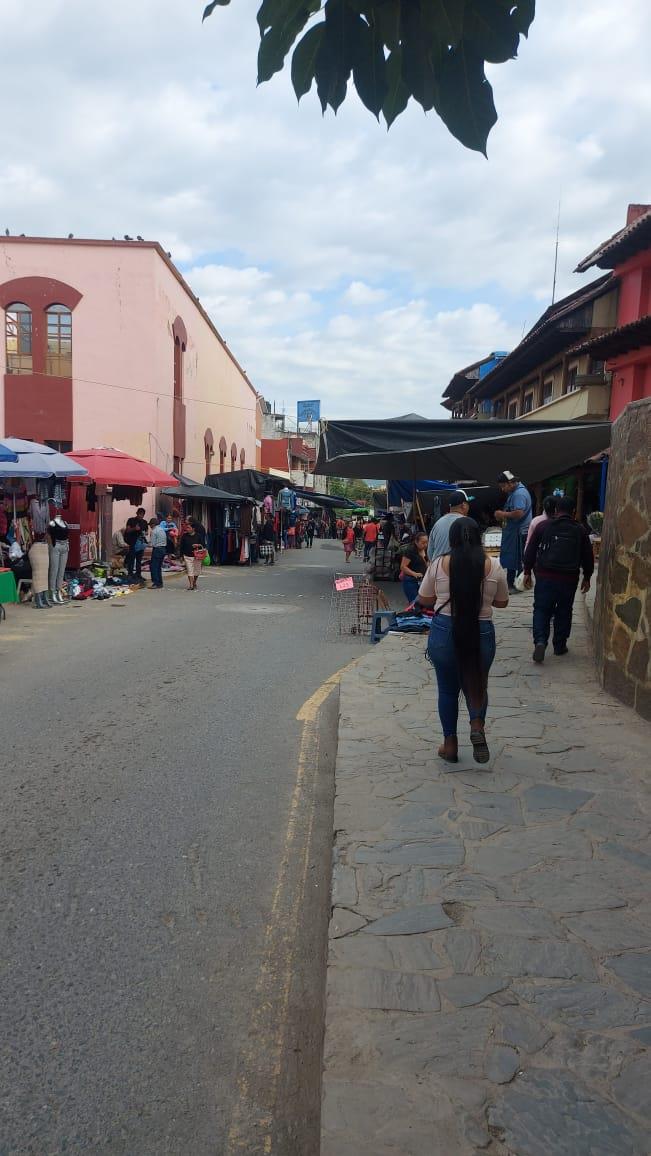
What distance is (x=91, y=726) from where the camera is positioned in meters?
6.09

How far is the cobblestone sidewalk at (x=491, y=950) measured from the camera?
2.10m

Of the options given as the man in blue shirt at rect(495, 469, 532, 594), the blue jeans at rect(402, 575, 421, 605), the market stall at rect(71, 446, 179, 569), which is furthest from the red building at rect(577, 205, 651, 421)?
the market stall at rect(71, 446, 179, 569)

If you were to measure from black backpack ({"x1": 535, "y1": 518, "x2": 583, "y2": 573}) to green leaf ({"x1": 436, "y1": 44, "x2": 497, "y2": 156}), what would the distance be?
5764 millimetres

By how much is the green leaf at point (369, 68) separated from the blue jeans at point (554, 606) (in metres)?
5.90

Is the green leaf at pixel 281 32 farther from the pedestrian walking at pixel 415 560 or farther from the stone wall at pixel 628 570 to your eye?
the pedestrian walking at pixel 415 560

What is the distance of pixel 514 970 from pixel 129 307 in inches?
902

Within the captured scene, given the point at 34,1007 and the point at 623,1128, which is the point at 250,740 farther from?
the point at 623,1128

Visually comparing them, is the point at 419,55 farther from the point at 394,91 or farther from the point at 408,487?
the point at 408,487

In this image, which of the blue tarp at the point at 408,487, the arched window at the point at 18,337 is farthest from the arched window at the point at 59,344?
the blue tarp at the point at 408,487

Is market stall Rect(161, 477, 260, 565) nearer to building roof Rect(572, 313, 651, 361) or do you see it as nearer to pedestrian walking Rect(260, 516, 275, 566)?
pedestrian walking Rect(260, 516, 275, 566)

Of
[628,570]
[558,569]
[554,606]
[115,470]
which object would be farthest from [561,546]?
[115,470]

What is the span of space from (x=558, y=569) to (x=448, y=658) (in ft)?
10.5

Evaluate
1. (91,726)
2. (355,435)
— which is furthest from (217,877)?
(355,435)

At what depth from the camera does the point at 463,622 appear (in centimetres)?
474
